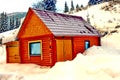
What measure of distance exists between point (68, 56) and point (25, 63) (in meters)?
4.16

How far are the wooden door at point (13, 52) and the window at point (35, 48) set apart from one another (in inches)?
91.7

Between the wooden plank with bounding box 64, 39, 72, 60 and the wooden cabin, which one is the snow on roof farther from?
the wooden plank with bounding box 64, 39, 72, 60

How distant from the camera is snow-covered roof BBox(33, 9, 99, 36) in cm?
2221

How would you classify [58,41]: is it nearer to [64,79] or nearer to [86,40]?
[86,40]

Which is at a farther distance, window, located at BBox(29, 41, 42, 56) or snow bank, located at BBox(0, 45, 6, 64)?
snow bank, located at BBox(0, 45, 6, 64)

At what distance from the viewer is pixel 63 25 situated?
23766 mm

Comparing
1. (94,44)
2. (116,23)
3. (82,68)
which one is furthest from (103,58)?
(116,23)

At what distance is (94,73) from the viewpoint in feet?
47.5

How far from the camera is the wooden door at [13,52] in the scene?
83.6 ft

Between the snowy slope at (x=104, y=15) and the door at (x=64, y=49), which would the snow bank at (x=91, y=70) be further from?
the snowy slope at (x=104, y=15)

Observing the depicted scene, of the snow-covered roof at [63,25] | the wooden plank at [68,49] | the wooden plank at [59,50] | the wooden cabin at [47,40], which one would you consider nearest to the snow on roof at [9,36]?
the wooden cabin at [47,40]

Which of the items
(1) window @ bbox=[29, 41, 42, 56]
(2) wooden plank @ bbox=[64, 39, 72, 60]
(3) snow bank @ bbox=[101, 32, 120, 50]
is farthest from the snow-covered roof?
(3) snow bank @ bbox=[101, 32, 120, 50]

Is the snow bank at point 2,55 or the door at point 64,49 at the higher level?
the door at point 64,49

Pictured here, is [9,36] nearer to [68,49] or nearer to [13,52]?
[13,52]
